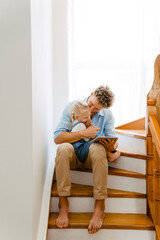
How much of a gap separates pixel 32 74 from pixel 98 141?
0.95m

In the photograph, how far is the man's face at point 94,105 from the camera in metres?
2.28

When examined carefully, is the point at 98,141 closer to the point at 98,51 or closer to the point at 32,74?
the point at 32,74

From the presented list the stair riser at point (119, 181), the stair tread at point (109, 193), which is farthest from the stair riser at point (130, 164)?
the stair tread at point (109, 193)

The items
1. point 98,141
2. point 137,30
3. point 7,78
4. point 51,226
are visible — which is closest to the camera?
point 7,78

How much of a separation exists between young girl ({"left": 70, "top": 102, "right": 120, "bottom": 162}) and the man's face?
0.09 metres

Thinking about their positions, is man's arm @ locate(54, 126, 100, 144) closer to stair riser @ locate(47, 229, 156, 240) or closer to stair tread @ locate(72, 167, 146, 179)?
stair tread @ locate(72, 167, 146, 179)

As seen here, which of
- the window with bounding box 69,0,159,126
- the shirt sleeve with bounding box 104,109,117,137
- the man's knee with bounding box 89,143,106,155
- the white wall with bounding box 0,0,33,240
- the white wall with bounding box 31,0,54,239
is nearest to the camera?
the white wall with bounding box 0,0,33,240

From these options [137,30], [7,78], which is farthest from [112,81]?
[7,78]

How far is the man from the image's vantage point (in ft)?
6.84

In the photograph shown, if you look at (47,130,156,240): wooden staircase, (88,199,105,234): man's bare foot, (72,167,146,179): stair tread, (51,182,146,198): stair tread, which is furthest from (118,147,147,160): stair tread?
(88,199,105,234): man's bare foot

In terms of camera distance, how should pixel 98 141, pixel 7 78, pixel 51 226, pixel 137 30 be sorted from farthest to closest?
1. pixel 137 30
2. pixel 98 141
3. pixel 51 226
4. pixel 7 78

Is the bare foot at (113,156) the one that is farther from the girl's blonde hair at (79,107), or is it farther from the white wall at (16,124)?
the white wall at (16,124)

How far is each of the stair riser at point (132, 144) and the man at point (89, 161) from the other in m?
0.44

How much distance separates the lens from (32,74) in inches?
60.2
